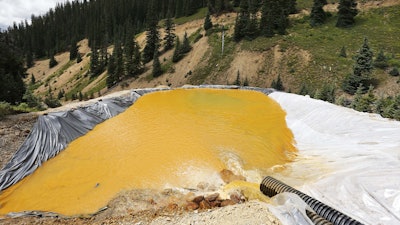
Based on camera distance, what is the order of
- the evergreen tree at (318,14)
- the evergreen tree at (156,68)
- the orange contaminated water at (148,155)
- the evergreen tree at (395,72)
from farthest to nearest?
the evergreen tree at (156,68) → the evergreen tree at (318,14) → the evergreen tree at (395,72) → the orange contaminated water at (148,155)

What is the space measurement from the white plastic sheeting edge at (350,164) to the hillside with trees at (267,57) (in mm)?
5384

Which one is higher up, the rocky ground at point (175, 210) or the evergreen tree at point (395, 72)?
the evergreen tree at point (395, 72)

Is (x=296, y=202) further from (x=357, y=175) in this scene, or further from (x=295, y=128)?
(x=295, y=128)

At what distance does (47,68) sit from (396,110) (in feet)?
254

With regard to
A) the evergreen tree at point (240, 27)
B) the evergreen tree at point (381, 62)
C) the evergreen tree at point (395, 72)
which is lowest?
the evergreen tree at point (395, 72)

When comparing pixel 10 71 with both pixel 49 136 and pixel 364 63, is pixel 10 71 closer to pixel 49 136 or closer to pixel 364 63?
pixel 49 136

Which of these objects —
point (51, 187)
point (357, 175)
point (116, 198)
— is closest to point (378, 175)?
point (357, 175)

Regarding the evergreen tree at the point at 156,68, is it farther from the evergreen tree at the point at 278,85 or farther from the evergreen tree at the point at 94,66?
the evergreen tree at the point at 94,66

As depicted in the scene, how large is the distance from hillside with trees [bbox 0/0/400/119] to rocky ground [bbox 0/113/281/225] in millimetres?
12198

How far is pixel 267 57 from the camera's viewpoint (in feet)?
101

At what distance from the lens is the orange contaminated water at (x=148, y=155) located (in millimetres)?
6527

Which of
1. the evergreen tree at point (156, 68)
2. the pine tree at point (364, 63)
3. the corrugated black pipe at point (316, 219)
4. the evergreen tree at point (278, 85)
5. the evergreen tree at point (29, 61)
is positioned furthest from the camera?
the evergreen tree at point (29, 61)

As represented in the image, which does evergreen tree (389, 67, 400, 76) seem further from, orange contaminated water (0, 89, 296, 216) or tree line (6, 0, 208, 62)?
tree line (6, 0, 208, 62)

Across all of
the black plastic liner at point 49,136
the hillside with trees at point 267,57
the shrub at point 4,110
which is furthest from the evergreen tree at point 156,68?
the shrub at point 4,110
